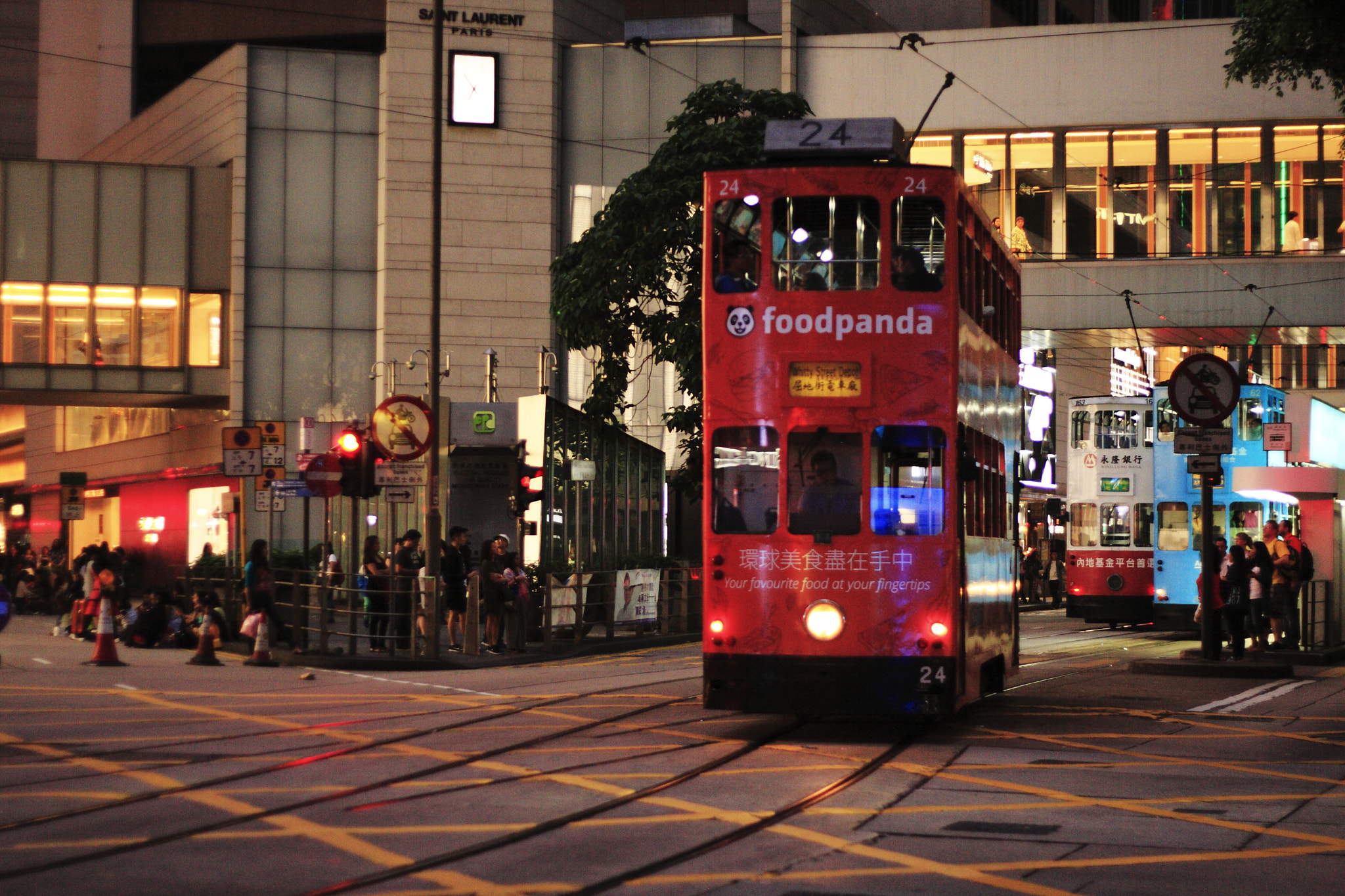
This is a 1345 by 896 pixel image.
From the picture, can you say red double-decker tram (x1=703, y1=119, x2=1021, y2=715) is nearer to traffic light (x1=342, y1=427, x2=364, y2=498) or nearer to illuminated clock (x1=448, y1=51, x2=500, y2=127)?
traffic light (x1=342, y1=427, x2=364, y2=498)

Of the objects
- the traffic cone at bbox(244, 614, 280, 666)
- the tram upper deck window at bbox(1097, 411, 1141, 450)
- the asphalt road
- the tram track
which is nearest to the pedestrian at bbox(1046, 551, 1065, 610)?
the tram upper deck window at bbox(1097, 411, 1141, 450)

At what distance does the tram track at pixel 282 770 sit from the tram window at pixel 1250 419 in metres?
17.4

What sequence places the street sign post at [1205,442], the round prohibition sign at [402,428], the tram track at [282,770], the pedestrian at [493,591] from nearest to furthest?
1. the tram track at [282,770]
2. the street sign post at [1205,442]
3. the round prohibition sign at [402,428]
4. the pedestrian at [493,591]

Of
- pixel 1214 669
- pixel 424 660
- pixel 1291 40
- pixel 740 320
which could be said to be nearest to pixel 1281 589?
pixel 1214 669

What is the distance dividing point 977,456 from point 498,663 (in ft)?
33.4

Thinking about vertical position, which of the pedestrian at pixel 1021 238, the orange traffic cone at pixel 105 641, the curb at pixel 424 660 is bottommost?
the curb at pixel 424 660

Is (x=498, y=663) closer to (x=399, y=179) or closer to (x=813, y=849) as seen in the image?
(x=813, y=849)

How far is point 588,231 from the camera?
30.9m

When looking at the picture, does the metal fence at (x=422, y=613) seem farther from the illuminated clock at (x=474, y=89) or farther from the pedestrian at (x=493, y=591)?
the illuminated clock at (x=474, y=89)

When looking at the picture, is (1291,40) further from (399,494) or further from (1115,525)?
(1115,525)

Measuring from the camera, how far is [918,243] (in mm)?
13016

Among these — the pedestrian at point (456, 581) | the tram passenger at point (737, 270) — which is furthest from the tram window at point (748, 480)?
the pedestrian at point (456, 581)

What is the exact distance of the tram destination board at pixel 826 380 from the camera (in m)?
12.9

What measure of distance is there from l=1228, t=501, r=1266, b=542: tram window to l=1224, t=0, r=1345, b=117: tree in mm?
11903
